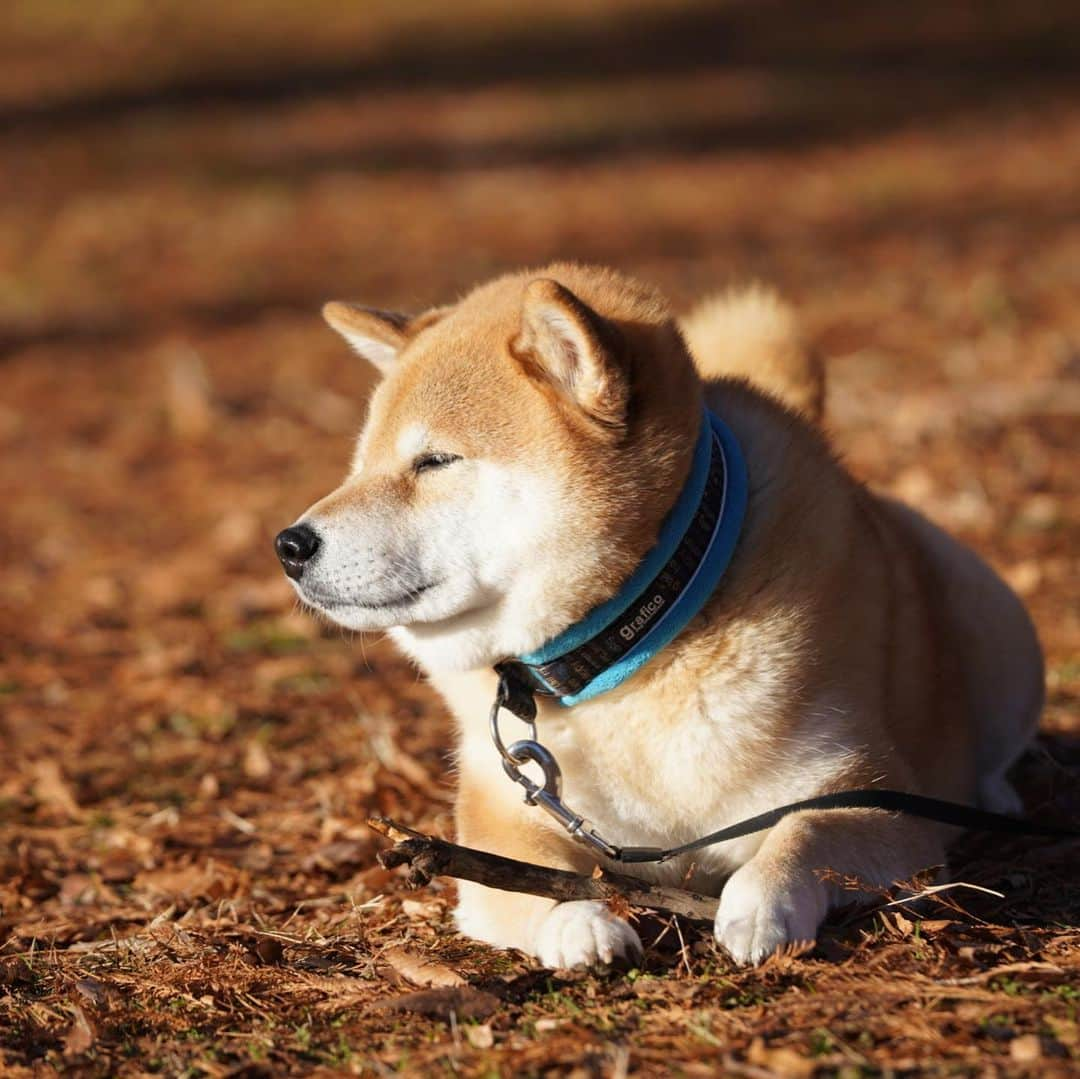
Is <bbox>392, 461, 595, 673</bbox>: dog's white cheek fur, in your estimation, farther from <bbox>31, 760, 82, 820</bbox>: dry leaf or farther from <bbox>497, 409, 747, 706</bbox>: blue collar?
<bbox>31, 760, 82, 820</bbox>: dry leaf

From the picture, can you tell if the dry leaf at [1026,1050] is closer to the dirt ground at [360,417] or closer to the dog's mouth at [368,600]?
the dirt ground at [360,417]

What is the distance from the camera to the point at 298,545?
2.98 metres

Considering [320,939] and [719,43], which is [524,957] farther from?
[719,43]

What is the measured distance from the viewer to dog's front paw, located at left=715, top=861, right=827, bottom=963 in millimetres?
2604

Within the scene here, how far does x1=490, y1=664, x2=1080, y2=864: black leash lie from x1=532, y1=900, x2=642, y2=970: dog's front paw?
0.25m

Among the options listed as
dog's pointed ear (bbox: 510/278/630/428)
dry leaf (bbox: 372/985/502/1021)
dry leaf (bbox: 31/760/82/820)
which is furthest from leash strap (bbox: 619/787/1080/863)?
dry leaf (bbox: 31/760/82/820)

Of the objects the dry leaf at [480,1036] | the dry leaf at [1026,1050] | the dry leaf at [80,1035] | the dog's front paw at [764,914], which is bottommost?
the dry leaf at [80,1035]

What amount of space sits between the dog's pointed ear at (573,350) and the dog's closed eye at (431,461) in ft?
0.82

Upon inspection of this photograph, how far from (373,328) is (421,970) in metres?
1.50

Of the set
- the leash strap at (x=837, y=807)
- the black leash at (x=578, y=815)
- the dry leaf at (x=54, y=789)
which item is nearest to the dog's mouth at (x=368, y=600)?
the black leash at (x=578, y=815)

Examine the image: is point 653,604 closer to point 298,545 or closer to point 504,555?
point 504,555

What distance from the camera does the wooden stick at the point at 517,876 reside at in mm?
2672

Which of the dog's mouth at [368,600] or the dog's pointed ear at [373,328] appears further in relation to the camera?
the dog's pointed ear at [373,328]

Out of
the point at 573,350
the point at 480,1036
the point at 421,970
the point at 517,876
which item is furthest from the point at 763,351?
the point at 480,1036
